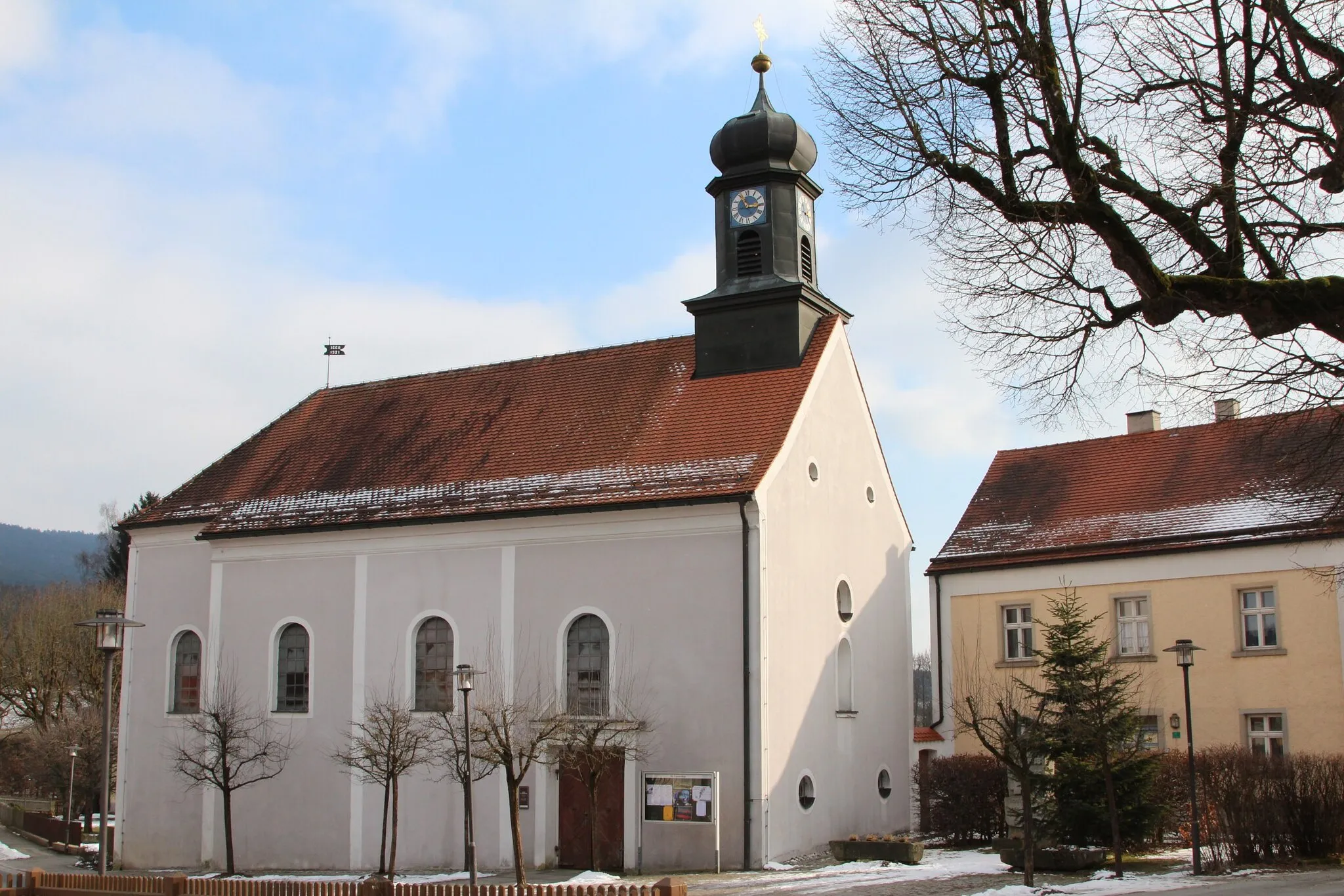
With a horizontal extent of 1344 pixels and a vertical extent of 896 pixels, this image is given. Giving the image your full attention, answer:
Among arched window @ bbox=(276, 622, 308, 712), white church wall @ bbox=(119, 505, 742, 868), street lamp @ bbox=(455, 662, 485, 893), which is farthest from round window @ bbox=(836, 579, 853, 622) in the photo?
arched window @ bbox=(276, 622, 308, 712)

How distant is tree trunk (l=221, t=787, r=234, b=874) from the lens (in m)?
24.3

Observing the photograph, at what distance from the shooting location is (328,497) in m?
26.2

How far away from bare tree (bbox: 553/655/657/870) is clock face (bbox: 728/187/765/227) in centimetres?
853

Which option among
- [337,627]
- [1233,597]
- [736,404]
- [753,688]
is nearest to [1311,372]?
[753,688]

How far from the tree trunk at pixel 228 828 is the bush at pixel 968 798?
1283cm

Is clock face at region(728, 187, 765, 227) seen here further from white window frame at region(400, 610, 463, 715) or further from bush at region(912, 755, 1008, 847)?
bush at region(912, 755, 1008, 847)

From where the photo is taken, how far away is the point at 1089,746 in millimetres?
20219

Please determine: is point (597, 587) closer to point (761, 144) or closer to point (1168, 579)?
point (761, 144)

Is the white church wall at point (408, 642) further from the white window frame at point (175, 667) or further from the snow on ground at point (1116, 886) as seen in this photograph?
the snow on ground at point (1116, 886)

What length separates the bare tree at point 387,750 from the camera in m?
22.4

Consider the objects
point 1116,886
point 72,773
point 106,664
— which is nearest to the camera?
point 106,664

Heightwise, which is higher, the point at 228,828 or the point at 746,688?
the point at 746,688

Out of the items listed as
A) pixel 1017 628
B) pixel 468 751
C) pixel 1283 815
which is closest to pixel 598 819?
pixel 468 751

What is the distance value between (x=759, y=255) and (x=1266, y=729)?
12.6 metres
